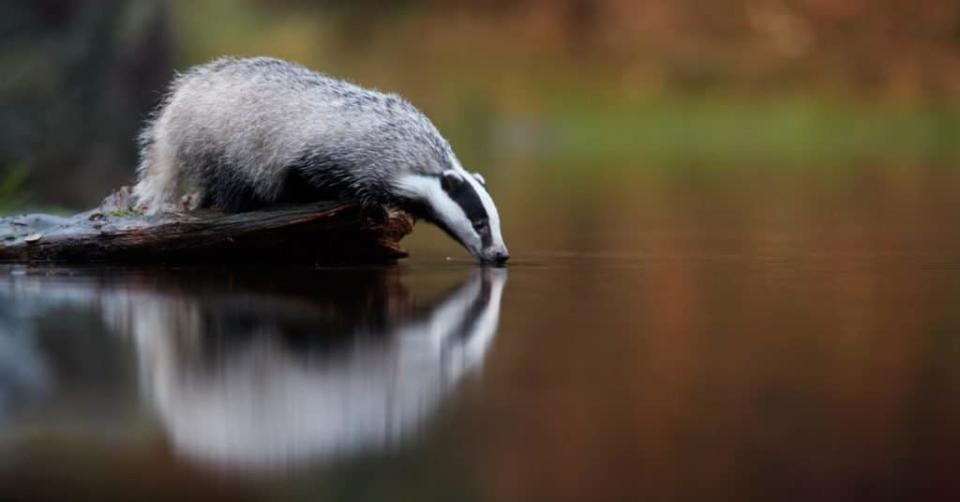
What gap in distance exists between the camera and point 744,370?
308 centimetres

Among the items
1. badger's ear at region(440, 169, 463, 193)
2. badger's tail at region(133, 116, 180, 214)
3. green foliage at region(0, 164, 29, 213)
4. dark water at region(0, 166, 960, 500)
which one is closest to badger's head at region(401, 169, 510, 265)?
badger's ear at region(440, 169, 463, 193)

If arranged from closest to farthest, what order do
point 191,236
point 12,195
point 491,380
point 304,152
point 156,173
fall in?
point 491,380 < point 191,236 < point 304,152 < point 156,173 < point 12,195

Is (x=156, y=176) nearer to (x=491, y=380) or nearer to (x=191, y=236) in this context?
(x=191, y=236)

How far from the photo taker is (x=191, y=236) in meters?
5.06

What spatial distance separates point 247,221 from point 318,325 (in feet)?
4.79

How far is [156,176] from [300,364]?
2724 millimetres

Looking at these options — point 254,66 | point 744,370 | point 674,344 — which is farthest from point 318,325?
point 254,66

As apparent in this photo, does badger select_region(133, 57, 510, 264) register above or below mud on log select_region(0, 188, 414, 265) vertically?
above

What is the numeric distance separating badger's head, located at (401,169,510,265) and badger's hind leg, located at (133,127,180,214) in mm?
960

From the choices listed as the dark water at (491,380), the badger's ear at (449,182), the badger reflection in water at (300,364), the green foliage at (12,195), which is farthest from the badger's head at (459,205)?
the green foliage at (12,195)

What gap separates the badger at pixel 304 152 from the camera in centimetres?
515

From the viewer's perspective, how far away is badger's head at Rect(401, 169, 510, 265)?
16.8ft

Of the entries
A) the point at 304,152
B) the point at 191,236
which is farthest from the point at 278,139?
the point at 191,236

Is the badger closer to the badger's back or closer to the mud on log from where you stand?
the badger's back
